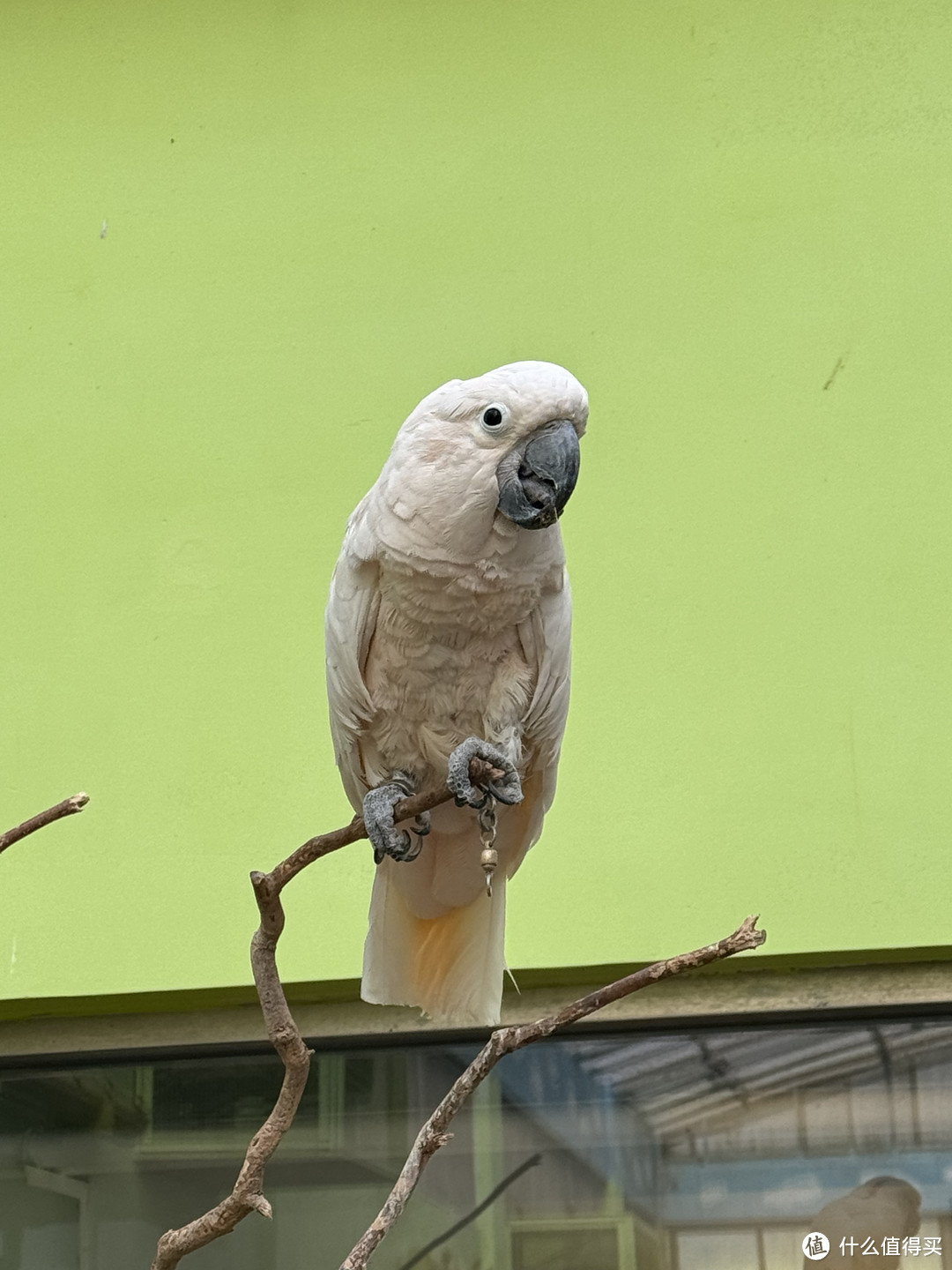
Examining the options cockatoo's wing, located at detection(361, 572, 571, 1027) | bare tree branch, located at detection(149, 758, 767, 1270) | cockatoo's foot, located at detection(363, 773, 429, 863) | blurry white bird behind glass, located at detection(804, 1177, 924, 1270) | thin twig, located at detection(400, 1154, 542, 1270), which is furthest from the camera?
thin twig, located at detection(400, 1154, 542, 1270)

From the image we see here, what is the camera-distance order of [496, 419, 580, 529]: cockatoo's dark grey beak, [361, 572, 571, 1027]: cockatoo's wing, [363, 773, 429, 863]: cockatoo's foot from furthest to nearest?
[361, 572, 571, 1027]: cockatoo's wing → [363, 773, 429, 863]: cockatoo's foot → [496, 419, 580, 529]: cockatoo's dark grey beak

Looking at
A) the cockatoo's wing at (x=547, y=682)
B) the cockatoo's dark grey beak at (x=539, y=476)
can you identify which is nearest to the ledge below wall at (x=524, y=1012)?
the cockatoo's wing at (x=547, y=682)

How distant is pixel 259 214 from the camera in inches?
112

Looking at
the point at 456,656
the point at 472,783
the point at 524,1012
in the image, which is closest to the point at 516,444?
the point at 456,656

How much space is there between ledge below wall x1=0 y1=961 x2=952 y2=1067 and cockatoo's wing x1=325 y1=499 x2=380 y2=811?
0.97m

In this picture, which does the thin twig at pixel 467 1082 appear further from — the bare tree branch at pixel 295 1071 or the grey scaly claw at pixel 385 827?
the grey scaly claw at pixel 385 827

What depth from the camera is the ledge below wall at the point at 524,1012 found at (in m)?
2.48

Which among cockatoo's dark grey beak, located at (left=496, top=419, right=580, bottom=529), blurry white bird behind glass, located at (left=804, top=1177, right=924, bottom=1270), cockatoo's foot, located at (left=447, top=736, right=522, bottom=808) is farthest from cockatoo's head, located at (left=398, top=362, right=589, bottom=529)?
blurry white bird behind glass, located at (left=804, top=1177, right=924, bottom=1270)

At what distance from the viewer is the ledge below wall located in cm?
248

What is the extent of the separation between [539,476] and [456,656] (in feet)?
0.92

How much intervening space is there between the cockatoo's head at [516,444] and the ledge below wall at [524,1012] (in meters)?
1.30

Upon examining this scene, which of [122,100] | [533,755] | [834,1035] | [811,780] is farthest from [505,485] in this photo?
[122,100]

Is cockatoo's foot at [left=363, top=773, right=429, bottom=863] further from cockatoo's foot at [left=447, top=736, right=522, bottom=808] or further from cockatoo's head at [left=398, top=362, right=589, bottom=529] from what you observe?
cockatoo's head at [left=398, top=362, right=589, bottom=529]

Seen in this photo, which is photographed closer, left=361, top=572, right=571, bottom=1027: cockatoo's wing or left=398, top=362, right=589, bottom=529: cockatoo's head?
left=398, top=362, right=589, bottom=529: cockatoo's head
